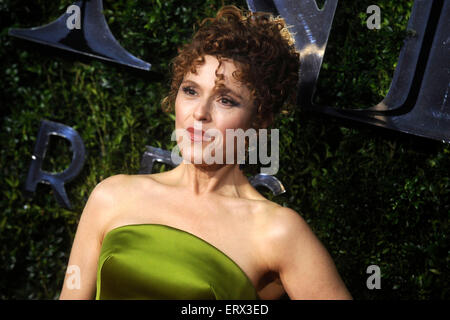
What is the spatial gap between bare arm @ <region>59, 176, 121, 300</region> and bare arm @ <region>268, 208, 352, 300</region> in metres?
0.72

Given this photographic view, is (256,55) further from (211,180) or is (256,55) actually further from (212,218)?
(212,218)

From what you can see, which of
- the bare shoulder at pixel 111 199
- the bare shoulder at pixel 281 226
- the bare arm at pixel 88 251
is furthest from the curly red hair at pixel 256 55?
the bare arm at pixel 88 251

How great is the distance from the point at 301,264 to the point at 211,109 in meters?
0.70

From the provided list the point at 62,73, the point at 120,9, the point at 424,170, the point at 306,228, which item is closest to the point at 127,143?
the point at 62,73

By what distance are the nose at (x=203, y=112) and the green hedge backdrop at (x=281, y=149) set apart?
754 millimetres

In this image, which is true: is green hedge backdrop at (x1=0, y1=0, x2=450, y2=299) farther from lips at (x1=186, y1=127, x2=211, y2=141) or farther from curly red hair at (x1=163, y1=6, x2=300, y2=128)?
lips at (x1=186, y1=127, x2=211, y2=141)

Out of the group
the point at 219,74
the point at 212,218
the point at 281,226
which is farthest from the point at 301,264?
the point at 219,74

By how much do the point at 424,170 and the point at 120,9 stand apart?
77.3 inches

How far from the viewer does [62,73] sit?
121 inches

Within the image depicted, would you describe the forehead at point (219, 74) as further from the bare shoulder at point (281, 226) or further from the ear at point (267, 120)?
the bare shoulder at point (281, 226)

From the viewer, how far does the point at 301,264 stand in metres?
1.96

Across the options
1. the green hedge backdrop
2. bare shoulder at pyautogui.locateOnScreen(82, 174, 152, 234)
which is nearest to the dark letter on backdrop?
the green hedge backdrop

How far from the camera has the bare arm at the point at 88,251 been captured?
7.02 feet
